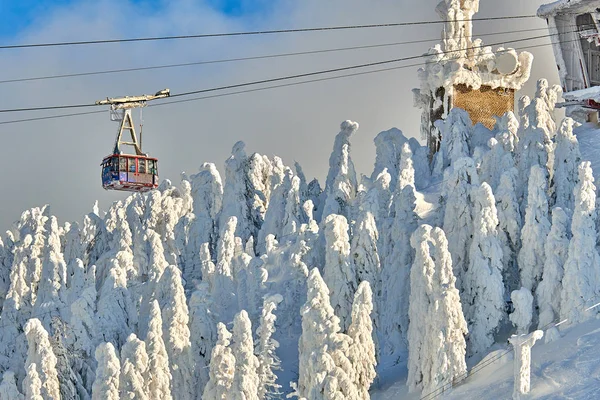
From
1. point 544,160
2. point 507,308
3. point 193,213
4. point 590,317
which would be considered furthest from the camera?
point 193,213

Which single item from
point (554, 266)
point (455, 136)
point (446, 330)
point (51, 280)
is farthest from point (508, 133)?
point (51, 280)

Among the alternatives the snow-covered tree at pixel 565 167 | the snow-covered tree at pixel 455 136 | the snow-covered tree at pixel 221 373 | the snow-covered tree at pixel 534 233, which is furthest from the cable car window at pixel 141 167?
the snow-covered tree at pixel 455 136

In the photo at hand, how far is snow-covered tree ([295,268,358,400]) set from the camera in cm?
5538

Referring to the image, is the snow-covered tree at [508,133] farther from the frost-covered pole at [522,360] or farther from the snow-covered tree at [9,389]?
the snow-covered tree at [9,389]

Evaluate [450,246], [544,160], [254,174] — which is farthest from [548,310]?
[254,174]

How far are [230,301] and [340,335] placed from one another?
43.1ft

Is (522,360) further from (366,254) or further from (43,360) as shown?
(43,360)

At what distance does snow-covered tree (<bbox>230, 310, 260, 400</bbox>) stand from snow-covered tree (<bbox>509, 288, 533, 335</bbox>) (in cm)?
1029

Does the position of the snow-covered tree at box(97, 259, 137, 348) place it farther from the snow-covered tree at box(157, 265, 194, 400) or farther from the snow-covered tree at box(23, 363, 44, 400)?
the snow-covered tree at box(23, 363, 44, 400)

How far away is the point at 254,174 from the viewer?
273 feet

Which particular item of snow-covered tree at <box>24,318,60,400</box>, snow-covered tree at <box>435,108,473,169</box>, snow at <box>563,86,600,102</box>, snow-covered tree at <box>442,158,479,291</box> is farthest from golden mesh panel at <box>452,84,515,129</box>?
snow-covered tree at <box>24,318,60,400</box>

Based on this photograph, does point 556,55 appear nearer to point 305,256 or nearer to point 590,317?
point 305,256

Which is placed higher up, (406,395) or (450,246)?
(450,246)

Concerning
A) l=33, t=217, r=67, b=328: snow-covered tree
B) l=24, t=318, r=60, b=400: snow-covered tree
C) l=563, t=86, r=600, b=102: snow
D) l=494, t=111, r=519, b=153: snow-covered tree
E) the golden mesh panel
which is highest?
the golden mesh panel
